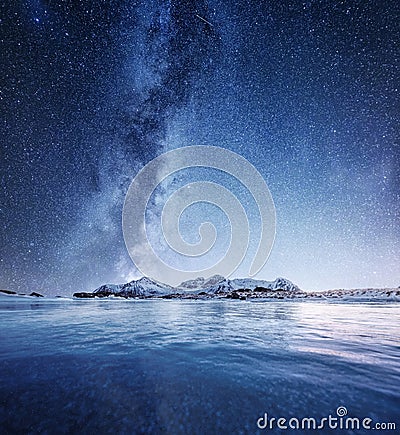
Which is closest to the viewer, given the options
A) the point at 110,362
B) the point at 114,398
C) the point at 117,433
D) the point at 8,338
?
the point at 117,433

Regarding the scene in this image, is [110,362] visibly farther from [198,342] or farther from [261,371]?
[261,371]

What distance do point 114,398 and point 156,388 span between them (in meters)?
0.53

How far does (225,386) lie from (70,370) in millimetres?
2410

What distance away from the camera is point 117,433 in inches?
74.4

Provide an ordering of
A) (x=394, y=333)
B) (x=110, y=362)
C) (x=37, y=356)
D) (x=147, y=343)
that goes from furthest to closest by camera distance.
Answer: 1. (x=394, y=333)
2. (x=147, y=343)
3. (x=37, y=356)
4. (x=110, y=362)

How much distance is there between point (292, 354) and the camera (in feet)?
13.8

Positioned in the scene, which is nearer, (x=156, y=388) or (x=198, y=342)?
(x=156, y=388)

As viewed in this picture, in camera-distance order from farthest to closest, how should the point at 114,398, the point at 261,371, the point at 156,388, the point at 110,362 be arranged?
the point at 110,362, the point at 261,371, the point at 156,388, the point at 114,398

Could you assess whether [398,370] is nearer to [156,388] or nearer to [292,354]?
[292,354]

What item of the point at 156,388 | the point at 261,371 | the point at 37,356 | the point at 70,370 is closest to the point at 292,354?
the point at 261,371

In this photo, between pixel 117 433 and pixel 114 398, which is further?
pixel 114 398

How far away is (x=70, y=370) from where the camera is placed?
337 cm

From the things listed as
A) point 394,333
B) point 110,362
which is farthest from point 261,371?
point 394,333

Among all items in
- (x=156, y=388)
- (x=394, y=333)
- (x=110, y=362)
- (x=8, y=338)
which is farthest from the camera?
(x=394, y=333)
